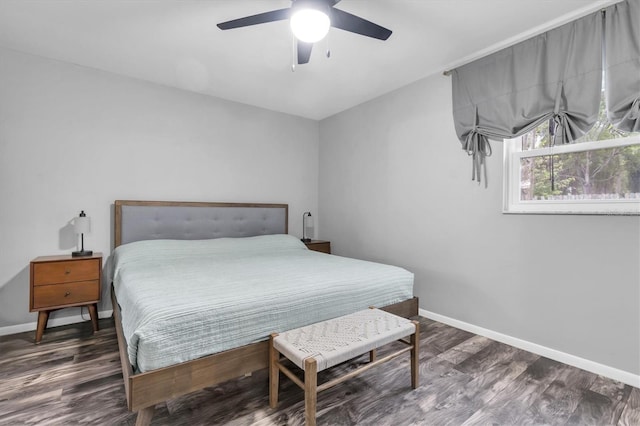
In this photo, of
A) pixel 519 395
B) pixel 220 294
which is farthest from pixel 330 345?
pixel 519 395

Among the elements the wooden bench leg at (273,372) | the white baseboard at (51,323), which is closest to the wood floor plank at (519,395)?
the wooden bench leg at (273,372)

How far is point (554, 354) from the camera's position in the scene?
2.20m

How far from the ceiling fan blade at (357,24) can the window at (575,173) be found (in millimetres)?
1471

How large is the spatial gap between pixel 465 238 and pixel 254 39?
2.48m

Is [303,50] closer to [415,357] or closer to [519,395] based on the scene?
[415,357]

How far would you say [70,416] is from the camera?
5.11 feet

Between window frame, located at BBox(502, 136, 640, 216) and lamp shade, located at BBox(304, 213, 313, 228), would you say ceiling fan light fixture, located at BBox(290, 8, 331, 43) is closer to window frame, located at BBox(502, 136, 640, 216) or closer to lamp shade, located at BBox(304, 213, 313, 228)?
window frame, located at BBox(502, 136, 640, 216)

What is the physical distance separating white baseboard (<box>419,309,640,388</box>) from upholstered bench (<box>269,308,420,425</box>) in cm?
113

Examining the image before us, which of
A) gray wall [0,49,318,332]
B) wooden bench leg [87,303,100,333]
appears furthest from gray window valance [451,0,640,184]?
wooden bench leg [87,303,100,333]

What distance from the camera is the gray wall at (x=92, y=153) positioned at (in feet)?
8.70

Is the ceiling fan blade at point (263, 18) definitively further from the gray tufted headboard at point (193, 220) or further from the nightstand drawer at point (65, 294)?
the nightstand drawer at point (65, 294)

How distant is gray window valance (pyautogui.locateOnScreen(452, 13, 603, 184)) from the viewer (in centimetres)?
200

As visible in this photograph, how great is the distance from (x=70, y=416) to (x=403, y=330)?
1.82 meters

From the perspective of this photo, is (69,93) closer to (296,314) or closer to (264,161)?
(264,161)
